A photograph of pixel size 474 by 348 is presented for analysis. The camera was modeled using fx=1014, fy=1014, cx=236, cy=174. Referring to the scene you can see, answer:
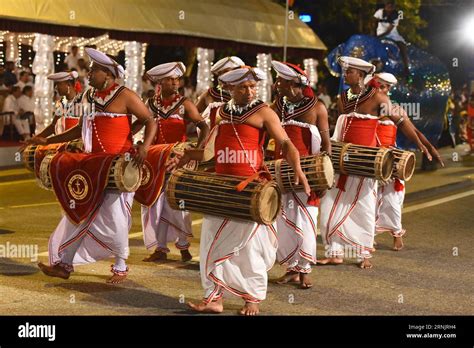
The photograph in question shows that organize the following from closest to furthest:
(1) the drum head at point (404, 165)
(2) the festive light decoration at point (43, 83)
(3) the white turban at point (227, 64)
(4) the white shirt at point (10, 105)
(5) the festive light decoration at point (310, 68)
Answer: (3) the white turban at point (227, 64) → (1) the drum head at point (404, 165) → (2) the festive light decoration at point (43, 83) → (4) the white shirt at point (10, 105) → (5) the festive light decoration at point (310, 68)

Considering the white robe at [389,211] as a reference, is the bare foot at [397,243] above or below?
below

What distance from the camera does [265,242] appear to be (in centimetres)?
819

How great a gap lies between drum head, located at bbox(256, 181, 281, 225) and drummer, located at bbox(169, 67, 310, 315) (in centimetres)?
20

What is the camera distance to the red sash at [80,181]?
9.07m

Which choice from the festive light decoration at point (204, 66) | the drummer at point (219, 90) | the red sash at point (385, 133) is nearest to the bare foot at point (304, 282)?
the drummer at point (219, 90)

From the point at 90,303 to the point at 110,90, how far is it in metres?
2.01

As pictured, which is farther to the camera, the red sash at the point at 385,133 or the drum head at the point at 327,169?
the red sash at the point at 385,133

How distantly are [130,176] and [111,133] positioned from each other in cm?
47

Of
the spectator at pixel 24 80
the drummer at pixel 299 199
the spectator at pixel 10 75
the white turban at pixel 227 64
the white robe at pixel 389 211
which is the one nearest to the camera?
the drummer at pixel 299 199

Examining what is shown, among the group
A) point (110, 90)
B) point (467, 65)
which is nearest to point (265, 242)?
point (110, 90)

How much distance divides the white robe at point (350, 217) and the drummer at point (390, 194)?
0.85 meters

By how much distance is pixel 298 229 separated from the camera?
30.7 feet

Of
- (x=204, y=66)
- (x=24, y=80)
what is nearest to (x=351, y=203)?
(x=24, y=80)

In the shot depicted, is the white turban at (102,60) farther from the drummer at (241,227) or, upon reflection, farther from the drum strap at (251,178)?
the drum strap at (251,178)
